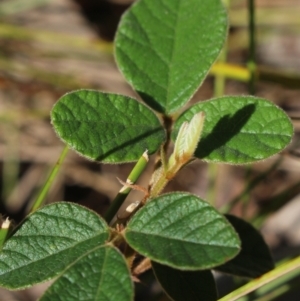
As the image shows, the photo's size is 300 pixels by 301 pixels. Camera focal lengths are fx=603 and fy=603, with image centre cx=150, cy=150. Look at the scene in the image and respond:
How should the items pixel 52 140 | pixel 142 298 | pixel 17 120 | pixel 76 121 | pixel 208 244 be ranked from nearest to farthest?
pixel 208 244 < pixel 76 121 < pixel 142 298 < pixel 17 120 < pixel 52 140

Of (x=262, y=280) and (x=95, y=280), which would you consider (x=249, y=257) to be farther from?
(x=95, y=280)

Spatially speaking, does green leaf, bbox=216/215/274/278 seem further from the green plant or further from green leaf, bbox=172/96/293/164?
green leaf, bbox=172/96/293/164

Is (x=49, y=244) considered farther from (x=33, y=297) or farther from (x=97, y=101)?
(x=33, y=297)

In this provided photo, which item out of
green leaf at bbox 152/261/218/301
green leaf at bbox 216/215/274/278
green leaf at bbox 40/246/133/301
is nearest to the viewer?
green leaf at bbox 40/246/133/301

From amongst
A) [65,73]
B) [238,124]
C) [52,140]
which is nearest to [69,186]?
[52,140]

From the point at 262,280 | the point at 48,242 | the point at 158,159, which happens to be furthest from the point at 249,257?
the point at 48,242

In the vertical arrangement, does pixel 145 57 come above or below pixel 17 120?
above

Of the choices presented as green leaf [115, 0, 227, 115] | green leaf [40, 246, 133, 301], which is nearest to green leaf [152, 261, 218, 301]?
green leaf [40, 246, 133, 301]
